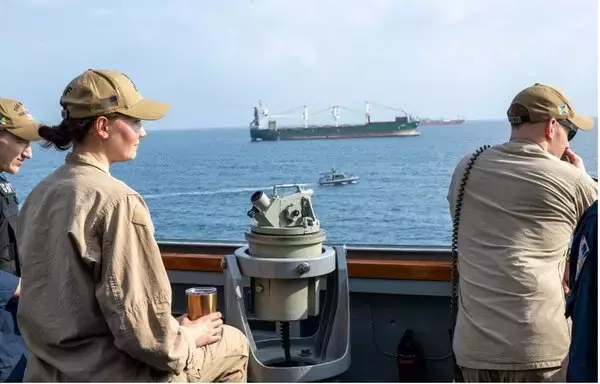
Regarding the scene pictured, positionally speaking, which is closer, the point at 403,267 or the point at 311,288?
the point at 311,288

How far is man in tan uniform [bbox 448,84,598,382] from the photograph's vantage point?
2.00 metres

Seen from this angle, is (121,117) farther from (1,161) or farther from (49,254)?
(1,161)

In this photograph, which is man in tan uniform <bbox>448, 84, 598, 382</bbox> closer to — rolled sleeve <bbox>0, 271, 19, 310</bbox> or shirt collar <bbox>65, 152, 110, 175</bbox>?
shirt collar <bbox>65, 152, 110, 175</bbox>

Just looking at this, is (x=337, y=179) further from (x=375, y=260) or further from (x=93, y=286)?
(x=93, y=286)

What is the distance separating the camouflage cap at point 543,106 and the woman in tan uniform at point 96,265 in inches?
42.5

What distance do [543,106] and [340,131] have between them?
6357cm

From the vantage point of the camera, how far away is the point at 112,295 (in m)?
1.54

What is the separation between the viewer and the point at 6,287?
217 cm

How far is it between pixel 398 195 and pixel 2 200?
28822mm

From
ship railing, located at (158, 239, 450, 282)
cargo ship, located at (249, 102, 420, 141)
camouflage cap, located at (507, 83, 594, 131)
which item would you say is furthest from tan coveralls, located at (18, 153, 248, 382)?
cargo ship, located at (249, 102, 420, 141)

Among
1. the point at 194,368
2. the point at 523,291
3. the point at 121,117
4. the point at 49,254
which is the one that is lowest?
the point at 194,368

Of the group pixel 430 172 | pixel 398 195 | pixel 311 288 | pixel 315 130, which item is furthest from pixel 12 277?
pixel 315 130

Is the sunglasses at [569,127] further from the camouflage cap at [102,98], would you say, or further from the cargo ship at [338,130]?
the cargo ship at [338,130]

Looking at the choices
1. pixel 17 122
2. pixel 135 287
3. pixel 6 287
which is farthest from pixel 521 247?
pixel 17 122
